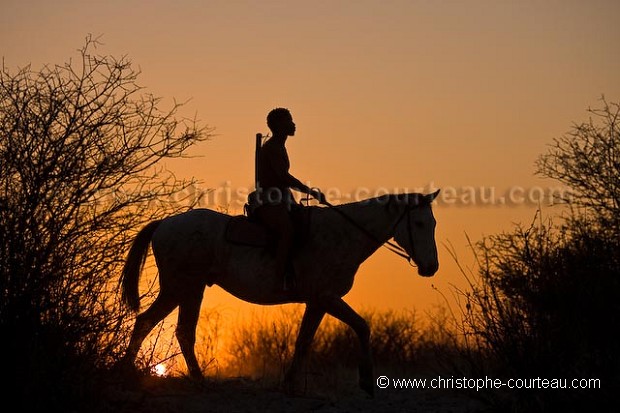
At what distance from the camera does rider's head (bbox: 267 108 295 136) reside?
12.3 metres

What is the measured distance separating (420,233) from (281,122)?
215cm

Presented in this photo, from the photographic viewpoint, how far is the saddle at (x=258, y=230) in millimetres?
12242

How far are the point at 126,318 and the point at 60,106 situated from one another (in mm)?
2278

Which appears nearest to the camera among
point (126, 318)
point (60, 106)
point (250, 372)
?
point (60, 106)

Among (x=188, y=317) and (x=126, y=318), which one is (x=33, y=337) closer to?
(x=126, y=318)

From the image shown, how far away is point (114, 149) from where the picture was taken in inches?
395

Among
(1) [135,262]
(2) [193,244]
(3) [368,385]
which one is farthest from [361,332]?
(1) [135,262]

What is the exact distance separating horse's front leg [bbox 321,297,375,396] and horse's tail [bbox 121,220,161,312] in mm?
2460

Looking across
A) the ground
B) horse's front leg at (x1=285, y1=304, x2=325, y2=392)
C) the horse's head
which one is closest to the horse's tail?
the ground

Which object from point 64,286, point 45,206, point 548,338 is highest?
point 45,206

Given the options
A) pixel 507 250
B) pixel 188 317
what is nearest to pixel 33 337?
pixel 188 317

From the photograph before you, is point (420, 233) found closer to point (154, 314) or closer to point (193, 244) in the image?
point (193, 244)

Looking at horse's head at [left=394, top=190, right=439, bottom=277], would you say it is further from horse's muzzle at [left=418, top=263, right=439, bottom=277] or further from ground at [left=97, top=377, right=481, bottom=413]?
ground at [left=97, top=377, right=481, bottom=413]

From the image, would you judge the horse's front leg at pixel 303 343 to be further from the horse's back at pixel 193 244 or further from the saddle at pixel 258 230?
the horse's back at pixel 193 244
